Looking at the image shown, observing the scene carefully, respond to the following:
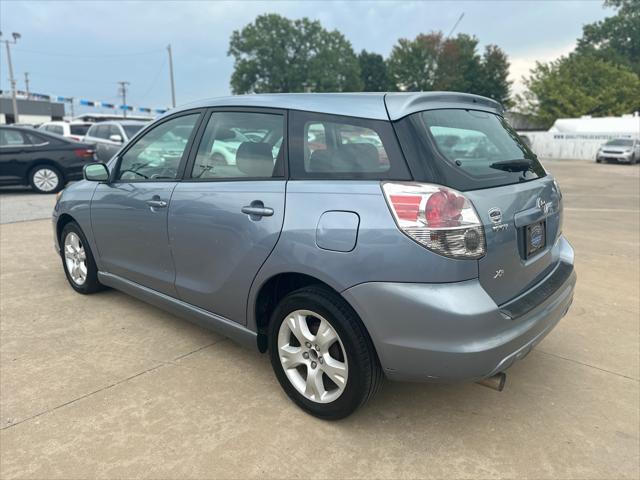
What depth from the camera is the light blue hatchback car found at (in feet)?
6.99

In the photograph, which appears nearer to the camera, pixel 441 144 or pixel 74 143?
pixel 441 144

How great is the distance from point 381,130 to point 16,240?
6.04 meters

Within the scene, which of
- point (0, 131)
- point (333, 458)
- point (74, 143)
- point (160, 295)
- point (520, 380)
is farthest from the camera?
point (74, 143)

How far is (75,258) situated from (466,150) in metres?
3.54

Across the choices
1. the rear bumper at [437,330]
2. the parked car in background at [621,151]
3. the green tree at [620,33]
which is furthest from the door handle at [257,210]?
the green tree at [620,33]

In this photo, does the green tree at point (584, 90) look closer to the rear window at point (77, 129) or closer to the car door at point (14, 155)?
the rear window at point (77, 129)

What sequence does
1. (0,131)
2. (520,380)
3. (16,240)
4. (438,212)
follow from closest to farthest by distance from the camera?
(438,212) → (520,380) → (16,240) → (0,131)

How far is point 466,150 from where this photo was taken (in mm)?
2514

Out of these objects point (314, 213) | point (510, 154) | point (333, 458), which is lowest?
point (333, 458)

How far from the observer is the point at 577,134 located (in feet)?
115

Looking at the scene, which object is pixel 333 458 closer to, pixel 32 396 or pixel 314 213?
pixel 314 213

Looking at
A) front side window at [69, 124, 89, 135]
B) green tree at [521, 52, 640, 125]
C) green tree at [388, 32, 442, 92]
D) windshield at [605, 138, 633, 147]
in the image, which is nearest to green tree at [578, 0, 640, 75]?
green tree at [388, 32, 442, 92]

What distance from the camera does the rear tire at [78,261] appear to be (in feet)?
13.8

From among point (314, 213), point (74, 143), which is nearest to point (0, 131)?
point (74, 143)
